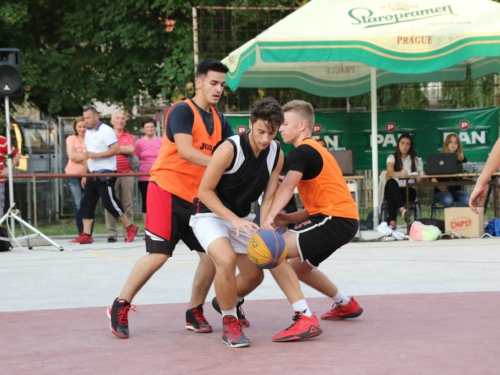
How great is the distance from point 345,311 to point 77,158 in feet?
29.3

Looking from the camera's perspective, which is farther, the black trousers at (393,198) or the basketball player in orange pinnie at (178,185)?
the black trousers at (393,198)

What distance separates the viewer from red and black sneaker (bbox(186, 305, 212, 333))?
704 cm

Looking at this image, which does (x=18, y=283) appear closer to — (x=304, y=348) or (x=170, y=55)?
(x=304, y=348)

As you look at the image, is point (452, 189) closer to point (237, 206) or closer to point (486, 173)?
point (237, 206)

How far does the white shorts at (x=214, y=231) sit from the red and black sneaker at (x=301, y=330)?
0.60 m

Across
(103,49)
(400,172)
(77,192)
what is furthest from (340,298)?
(103,49)

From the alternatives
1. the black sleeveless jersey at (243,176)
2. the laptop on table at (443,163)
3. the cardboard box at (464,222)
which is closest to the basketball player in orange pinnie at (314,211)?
the black sleeveless jersey at (243,176)

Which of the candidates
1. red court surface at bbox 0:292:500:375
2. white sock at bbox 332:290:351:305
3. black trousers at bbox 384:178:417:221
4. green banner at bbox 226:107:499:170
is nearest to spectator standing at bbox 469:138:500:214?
red court surface at bbox 0:292:500:375

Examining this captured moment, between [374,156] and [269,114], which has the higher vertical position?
[269,114]

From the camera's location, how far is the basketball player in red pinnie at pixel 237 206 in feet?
21.1

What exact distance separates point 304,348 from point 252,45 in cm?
858

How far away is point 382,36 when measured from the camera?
47.5ft

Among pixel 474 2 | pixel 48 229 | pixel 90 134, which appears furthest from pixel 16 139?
pixel 474 2

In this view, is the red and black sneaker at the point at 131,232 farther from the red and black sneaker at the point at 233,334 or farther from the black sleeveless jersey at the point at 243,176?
the red and black sneaker at the point at 233,334
